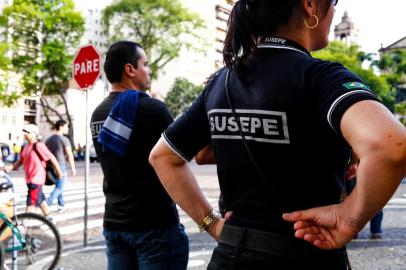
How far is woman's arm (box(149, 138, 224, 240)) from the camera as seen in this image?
194cm

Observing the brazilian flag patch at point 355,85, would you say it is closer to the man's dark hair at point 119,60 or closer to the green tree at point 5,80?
the man's dark hair at point 119,60

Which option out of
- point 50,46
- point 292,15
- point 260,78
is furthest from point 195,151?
point 50,46

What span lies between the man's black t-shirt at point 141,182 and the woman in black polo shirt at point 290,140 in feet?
3.23

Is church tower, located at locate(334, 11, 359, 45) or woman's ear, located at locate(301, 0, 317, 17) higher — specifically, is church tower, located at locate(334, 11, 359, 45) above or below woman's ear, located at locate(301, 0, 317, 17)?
above

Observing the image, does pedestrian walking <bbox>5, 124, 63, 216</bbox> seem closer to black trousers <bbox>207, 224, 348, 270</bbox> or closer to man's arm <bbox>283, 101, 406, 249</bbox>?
black trousers <bbox>207, 224, 348, 270</bbox>

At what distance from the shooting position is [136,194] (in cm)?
281

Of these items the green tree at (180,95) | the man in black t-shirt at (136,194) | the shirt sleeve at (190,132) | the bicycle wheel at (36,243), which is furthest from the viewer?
the green tree at (180,95)

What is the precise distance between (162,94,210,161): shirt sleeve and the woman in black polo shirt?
0.03 feet

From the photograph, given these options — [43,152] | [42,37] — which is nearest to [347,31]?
[42,37]

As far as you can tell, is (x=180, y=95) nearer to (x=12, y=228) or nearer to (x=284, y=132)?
(x=12, y=228)

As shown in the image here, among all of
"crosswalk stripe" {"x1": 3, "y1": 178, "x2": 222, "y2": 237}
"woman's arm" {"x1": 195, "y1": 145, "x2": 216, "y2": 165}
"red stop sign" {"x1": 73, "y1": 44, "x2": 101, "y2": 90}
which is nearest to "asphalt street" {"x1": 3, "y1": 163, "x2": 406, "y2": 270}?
"crosswalk stripe" {"x1": 3, "y1": 178, "x2": 222, "y2": 237}

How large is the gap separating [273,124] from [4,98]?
142ft

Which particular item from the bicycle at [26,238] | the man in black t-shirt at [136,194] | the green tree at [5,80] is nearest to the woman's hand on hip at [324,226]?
the man in black t-shirt at [136,194]

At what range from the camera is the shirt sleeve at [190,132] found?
6.19ft
